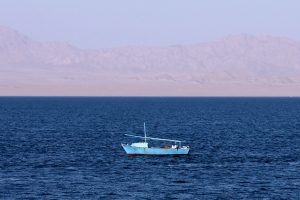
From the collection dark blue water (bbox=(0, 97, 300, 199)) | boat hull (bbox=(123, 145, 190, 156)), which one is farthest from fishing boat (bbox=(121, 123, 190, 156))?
dark blue water (bbox=(0, 97, 300, 199))

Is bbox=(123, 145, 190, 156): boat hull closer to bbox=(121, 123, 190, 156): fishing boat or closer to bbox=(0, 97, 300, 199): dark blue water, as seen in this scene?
bbox=(121, 123, 190, 156): fishing boat

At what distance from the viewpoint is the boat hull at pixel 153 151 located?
247 ft

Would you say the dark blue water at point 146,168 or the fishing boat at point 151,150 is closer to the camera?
the dark blue water at point 146,168

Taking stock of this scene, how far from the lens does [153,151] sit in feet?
249

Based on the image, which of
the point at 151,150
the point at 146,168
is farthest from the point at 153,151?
the point at 146,168

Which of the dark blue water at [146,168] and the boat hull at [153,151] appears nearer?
the dark blue water at [146,168]

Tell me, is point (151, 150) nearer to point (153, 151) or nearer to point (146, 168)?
point (153, 151)

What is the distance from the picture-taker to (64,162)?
70000mm

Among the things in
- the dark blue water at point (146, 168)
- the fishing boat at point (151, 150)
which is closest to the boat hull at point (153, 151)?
the fishing boat at point (151, 150)

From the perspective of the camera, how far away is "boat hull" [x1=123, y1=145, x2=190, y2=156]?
2969 inches

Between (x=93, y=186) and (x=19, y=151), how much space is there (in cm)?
2610

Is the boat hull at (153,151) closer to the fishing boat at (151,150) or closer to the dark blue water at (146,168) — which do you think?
the fishing boat at (151,150)

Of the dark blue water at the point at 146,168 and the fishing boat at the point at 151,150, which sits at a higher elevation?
the fishing boat at the point at 151,150

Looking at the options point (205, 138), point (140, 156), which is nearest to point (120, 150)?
point (140, 156)
